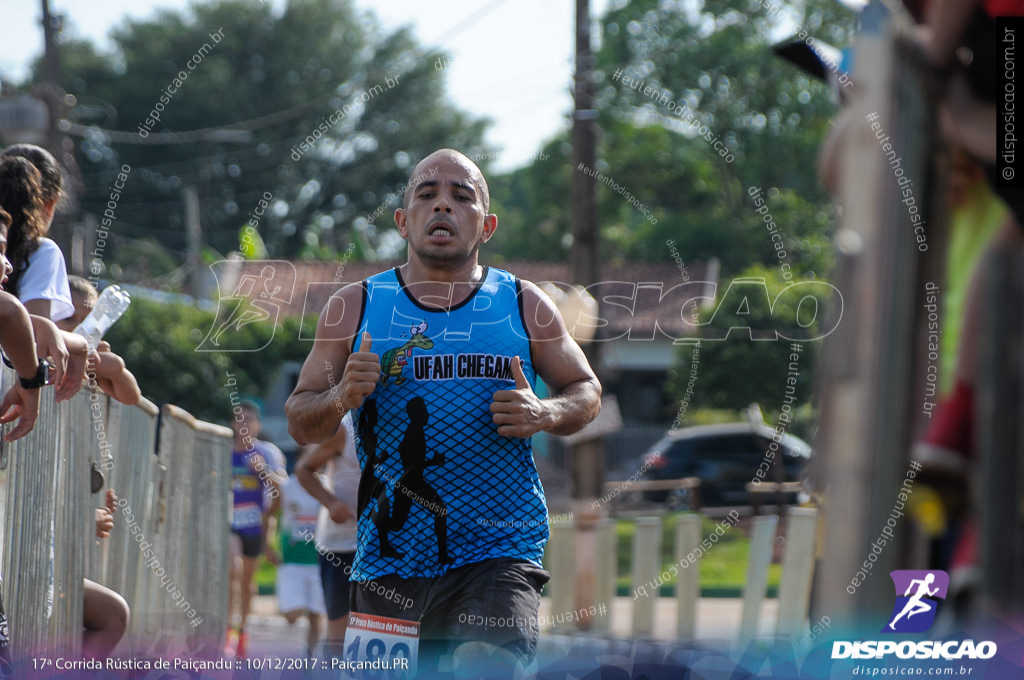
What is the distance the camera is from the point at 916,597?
2828 millimetres

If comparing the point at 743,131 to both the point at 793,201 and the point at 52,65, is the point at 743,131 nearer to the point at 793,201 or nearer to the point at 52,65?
the point at 793,201

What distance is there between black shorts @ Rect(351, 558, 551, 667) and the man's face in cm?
88

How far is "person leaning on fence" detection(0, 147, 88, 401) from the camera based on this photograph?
392 centimetres

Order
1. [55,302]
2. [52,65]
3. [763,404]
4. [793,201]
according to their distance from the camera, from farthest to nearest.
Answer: [52,65]
[763,404]
[793,201]
[55,302]

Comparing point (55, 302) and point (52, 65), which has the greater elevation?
point (52, 65)

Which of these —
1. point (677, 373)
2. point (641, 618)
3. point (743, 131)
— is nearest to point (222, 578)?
point (641, 618)

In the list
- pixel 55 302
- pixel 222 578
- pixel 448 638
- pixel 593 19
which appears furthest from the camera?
pixel 593 19

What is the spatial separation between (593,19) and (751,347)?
95.4 inches

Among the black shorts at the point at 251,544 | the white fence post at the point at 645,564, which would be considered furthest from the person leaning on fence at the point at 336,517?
the black shorts at the point at 251,544

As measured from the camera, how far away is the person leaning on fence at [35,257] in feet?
12.8

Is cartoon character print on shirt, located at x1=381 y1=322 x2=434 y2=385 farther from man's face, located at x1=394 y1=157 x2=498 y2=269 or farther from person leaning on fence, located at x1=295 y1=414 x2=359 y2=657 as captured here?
person leaning on fence, located at x1=295 y1=414 x2=359 y2=657

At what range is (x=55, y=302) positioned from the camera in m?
3.94

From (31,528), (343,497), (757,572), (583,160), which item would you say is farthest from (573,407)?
(583,160)

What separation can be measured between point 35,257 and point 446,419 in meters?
1.41
